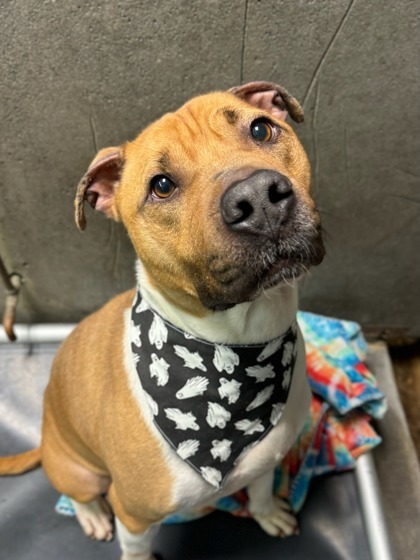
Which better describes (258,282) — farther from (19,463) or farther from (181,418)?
(19,463)

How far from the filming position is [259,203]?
1343mm

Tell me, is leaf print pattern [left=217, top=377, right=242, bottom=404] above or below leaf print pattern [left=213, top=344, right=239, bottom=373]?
below

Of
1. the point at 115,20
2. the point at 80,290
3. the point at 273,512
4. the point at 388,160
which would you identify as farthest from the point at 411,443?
the point at 115,20

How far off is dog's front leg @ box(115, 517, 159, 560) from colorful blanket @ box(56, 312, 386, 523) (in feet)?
1.10

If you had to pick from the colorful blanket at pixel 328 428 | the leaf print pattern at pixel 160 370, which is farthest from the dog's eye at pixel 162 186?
the colorful blanket at pixel 328 428

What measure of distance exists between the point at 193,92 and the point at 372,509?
7.80 feet

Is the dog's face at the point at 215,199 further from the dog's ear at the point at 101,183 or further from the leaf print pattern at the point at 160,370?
the leaf print pattern at the point at 160,370

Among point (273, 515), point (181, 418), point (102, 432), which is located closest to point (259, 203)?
point (181, 418)

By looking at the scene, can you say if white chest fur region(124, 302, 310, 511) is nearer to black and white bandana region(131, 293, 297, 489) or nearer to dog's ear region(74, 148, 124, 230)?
black and white bandana region(131, 293, 297, 489)

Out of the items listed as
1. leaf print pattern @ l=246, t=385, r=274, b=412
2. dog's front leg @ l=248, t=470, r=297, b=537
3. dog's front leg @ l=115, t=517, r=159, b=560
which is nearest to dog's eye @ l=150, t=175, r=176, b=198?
leaf print pattern @ l=246, t=385, r=274, b=412

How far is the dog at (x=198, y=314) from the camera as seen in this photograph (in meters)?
1.45

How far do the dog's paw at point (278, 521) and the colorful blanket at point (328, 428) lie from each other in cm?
7

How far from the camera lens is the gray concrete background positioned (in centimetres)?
223

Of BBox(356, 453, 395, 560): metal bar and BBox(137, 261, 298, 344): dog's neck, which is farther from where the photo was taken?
BBox(356, 453, 395, 560): metal bar
